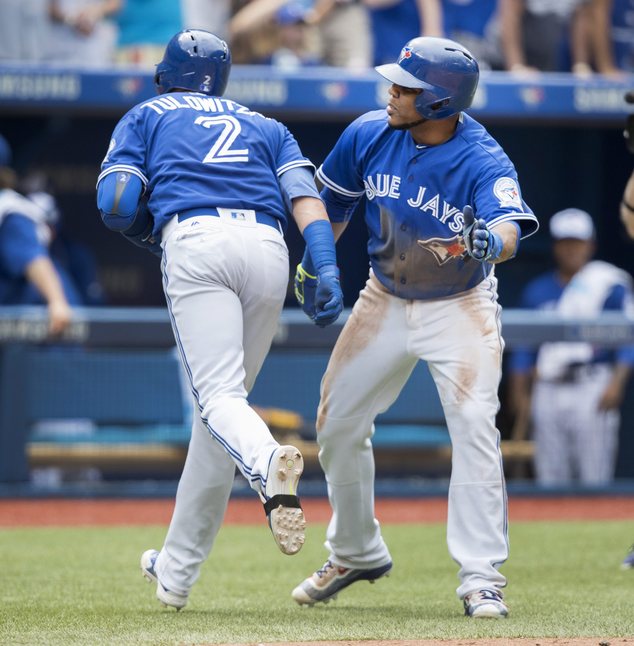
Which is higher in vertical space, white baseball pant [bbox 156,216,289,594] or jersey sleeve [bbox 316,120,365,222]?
jersey sleeve [bbox 316,120,365,222]

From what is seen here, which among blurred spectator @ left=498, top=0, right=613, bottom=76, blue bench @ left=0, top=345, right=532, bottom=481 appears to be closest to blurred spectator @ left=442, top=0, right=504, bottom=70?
blurred spectator @ left=498, top=0, right=613, bottom=76

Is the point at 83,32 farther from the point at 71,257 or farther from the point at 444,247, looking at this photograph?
the point at 444,247

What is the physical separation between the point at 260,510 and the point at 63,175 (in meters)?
3.69

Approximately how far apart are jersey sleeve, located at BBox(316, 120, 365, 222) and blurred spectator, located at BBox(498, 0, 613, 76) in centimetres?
540

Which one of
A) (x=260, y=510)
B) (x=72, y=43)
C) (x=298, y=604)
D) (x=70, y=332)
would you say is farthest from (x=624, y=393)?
(x=298, y=604)

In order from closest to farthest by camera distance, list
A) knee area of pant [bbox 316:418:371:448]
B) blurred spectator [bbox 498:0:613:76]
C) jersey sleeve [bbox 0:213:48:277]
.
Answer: knee area of pant [bbox 316:418:371:448] → jersey sleeve [bbox 0:213:48:277] → blurred spectator [bbox 498:0:613:76]

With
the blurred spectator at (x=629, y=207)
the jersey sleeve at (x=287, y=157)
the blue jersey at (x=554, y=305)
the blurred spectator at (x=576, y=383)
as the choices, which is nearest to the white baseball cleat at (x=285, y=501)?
the jersey sleeve at (x=287, y=157)

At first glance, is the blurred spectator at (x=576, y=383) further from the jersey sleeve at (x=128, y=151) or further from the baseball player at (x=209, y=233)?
the jersey sleeve at (x=128, y=151)

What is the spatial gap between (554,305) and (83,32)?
386cm

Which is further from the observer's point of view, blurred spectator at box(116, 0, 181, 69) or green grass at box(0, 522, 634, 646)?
blurred spectator at box(116, 0, 181, 69)

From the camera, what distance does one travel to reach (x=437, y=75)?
4344mm

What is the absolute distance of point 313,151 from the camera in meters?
11.0

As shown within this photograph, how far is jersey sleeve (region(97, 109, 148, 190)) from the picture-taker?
13.8ft

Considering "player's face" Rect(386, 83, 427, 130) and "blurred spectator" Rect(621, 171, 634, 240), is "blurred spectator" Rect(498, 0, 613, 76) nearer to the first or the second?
"blurred spectator" Rect(621, 171, 634, 240)
